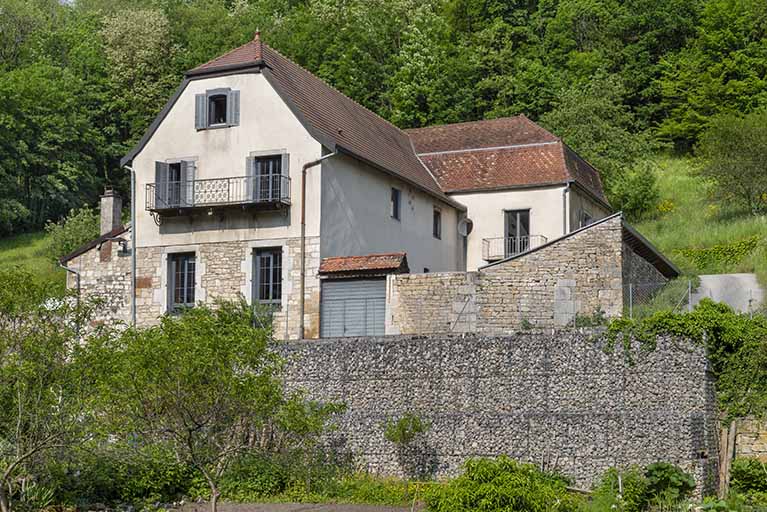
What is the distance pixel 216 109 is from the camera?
101 ft

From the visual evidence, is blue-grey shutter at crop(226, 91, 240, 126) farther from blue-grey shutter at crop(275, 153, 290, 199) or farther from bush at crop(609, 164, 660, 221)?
bush at crop(609, 164, 660, 221)

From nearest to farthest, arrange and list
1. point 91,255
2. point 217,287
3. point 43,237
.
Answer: point 217,287 < point 91,255 < point 43,237

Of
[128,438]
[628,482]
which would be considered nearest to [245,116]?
[128,438]

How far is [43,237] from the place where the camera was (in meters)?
54.1

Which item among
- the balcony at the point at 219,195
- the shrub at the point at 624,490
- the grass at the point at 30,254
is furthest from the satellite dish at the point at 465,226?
the grass at the point at 30,254

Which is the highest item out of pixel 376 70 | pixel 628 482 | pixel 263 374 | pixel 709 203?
pixel 376 70

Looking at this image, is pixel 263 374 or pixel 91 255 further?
pixel 91 255

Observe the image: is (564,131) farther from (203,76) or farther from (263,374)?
(263,374)

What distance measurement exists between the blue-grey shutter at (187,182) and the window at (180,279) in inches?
58.2

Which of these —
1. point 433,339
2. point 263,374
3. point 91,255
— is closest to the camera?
point 263,374

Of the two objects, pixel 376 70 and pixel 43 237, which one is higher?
pixel 376 70

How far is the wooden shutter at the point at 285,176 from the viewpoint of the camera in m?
29.0

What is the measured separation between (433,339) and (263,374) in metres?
6.04

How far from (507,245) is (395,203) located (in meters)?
4.71
